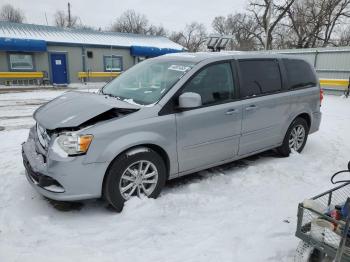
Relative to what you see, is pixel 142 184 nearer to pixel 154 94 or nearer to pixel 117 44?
pixel 154 94

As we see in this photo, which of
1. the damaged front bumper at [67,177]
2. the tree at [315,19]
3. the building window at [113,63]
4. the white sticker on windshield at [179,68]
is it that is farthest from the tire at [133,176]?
the tree at [315,19]

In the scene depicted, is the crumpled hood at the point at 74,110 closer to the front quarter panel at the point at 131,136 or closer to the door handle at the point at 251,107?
the front quarter panel at the point at 131,136

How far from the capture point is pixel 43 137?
11.9ft

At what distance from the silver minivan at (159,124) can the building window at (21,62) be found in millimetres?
19373

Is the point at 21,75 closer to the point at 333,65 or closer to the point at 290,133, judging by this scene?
the point at 333,65

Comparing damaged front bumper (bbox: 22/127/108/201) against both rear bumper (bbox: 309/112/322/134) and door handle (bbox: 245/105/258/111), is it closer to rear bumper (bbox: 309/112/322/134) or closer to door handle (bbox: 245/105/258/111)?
door handle (bbox: 245/105/258/111)

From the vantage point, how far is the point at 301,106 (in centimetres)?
552

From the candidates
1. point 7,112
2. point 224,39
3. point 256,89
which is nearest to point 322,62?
point 224,39

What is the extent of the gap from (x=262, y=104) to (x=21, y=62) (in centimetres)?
2077

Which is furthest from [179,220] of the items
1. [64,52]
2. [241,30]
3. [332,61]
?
[241,30]

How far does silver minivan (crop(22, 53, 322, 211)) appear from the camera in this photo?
3291 millimetres

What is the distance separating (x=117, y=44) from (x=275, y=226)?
2344cm

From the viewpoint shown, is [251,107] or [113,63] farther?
[113,63]

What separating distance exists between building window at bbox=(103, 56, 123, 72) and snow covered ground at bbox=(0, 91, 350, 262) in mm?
20709
